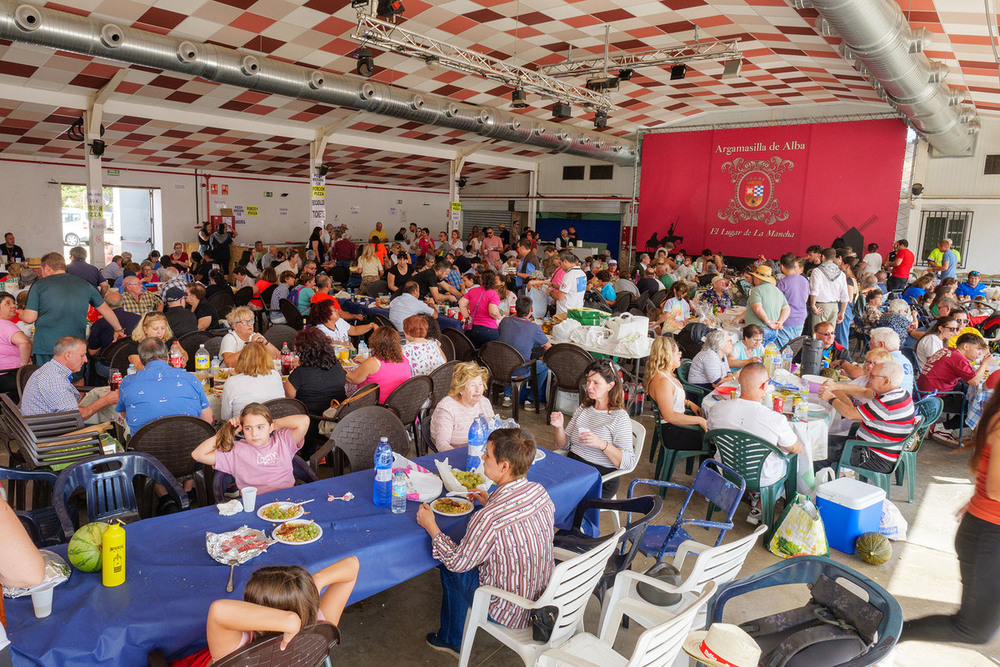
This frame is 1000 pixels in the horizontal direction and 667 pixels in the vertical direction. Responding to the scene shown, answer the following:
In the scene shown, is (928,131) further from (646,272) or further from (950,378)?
(950,378)

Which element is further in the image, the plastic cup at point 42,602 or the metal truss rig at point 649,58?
the metal truss rig at point 649,58

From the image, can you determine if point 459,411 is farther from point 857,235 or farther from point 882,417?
point 857,235

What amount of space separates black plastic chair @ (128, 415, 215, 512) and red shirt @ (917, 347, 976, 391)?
236 inches

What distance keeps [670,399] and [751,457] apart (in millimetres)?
695

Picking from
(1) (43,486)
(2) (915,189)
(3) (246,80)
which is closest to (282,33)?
(3) (246,80)

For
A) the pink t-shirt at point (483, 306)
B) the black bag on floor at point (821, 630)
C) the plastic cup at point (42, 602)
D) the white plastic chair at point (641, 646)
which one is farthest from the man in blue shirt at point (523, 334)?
the plastic cup at point (42, 602)

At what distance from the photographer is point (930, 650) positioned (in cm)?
333

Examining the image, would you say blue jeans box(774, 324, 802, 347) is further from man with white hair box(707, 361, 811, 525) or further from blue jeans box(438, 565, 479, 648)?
blue jeans box(438, 565, 479, 648)

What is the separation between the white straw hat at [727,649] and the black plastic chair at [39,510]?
268 cm

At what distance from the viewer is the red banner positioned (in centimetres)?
1403

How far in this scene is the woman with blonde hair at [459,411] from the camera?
3.95 metres

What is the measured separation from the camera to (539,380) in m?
6.99

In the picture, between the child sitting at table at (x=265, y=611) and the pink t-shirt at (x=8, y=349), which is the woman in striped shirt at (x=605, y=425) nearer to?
the child sitting at table at (x=265, y=611)

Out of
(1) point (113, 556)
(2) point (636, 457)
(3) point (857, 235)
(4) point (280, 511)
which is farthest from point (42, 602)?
(3) point (857, 235)
